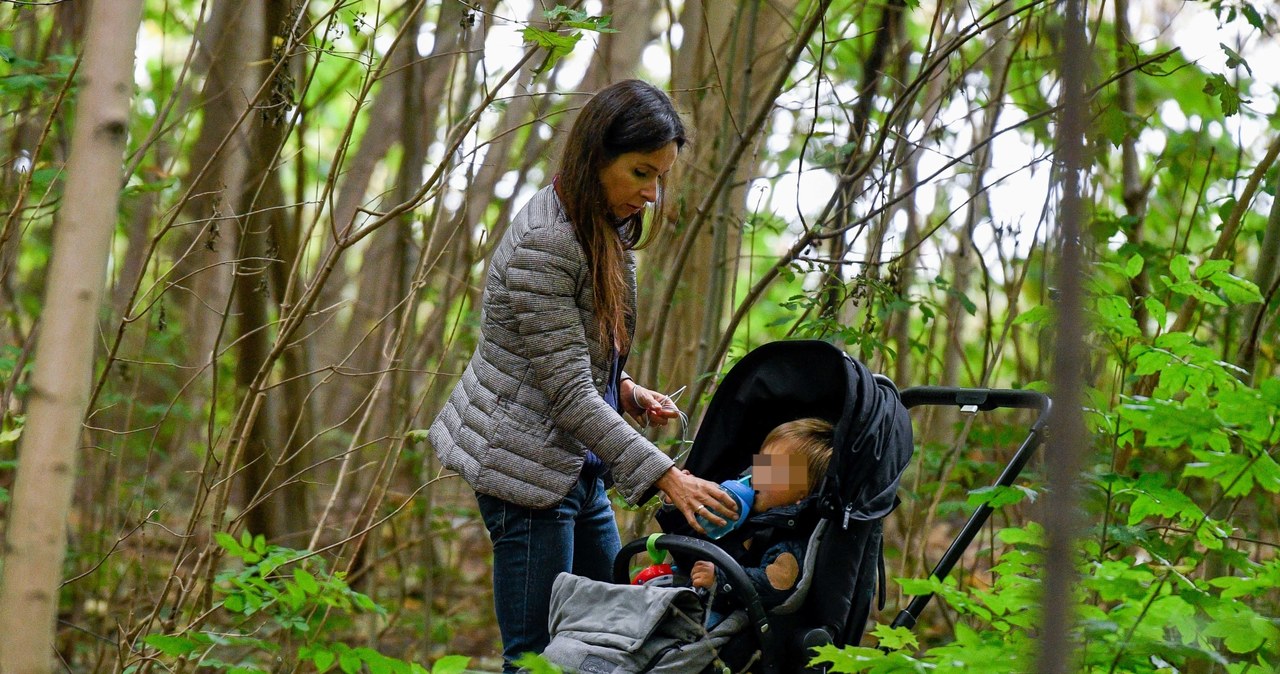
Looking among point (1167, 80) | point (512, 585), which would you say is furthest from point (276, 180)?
point (1167, 80)

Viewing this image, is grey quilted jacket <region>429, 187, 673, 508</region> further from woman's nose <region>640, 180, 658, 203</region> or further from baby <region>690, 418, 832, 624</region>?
baby <region>690, 418, 832, 624</region>

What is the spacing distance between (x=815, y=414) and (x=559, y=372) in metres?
0.82

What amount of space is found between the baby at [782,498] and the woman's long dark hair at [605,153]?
1.90ft

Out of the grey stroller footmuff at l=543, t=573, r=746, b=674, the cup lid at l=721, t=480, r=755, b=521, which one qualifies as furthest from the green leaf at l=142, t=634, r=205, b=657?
the cup lid at l=721, t=480, r=755, b=521

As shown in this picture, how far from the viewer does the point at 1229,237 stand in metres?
3.38

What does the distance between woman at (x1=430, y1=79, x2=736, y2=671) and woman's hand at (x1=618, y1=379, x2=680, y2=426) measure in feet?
0.73

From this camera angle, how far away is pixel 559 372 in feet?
7.40

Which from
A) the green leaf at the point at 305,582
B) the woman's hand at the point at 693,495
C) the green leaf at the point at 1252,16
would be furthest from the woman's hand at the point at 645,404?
the green leaf at the point at 1252,16

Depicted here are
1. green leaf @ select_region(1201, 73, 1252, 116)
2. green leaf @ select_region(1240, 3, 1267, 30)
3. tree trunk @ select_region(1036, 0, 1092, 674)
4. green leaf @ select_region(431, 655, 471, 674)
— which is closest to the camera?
tree trunk @ select_region(1036, 0, 1092, 674)

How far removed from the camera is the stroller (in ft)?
7.29

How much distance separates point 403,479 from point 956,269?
412 centimetres

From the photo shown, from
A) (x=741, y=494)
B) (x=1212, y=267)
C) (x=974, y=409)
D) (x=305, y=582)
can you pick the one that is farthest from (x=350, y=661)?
(x=1212, y=267)

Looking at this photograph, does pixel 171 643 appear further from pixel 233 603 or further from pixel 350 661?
pixel 350 661

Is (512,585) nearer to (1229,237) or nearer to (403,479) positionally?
(1229,237)
